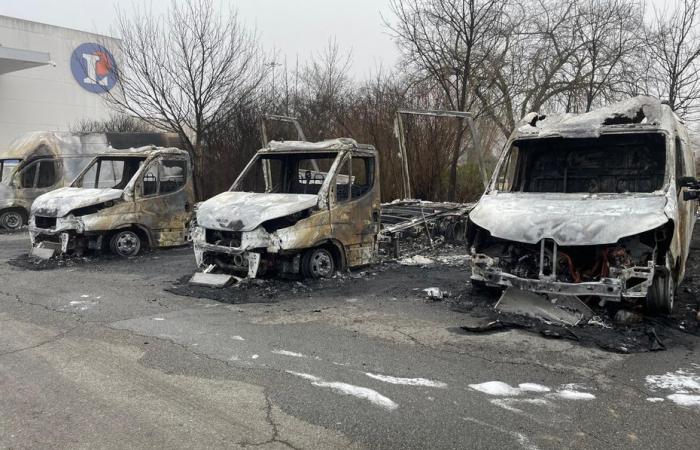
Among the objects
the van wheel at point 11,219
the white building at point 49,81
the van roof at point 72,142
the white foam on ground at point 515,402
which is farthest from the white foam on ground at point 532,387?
the white building at point 49,81

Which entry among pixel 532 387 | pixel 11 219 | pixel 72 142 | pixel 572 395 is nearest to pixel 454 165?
pixel 532 387

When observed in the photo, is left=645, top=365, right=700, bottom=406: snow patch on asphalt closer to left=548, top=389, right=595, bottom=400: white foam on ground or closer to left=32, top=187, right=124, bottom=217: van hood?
left=548, top=389, right=595, bottom=400: white foam on ground

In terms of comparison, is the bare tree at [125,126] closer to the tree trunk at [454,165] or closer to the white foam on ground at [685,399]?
the tree trunk at [454,165]

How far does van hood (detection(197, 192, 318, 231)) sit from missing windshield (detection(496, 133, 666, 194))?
281cm

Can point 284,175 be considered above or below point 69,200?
above

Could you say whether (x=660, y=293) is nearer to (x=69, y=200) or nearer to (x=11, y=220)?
(x=69, y=200)

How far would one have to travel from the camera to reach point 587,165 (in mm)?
7656

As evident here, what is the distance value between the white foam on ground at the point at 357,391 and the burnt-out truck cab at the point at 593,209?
2542mm

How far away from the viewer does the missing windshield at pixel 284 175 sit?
9547 millimetres

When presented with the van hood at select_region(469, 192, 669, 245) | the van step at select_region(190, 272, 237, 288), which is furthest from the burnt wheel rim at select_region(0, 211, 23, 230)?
the van hood at select_region(469, 192, 669, 245)

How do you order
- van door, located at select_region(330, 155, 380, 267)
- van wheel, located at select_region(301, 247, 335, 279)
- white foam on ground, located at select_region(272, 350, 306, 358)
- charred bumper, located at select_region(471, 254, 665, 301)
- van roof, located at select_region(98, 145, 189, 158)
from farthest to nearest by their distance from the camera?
1. van roof, located at select_region(98, 145, 189, 158)
2. van door, located at select_region(330, 155, 380, 267)
3. van wheel, located at select_region(301, 247, 335, 279)
4. charred bumper, located at select_region(471, 254, 665, 301)
5. white foam on ground, located at select_region(272, 350, 306, 358)

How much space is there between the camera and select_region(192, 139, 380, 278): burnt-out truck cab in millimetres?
7824

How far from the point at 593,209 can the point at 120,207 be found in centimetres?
841

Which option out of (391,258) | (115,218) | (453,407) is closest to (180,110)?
(115,218)
